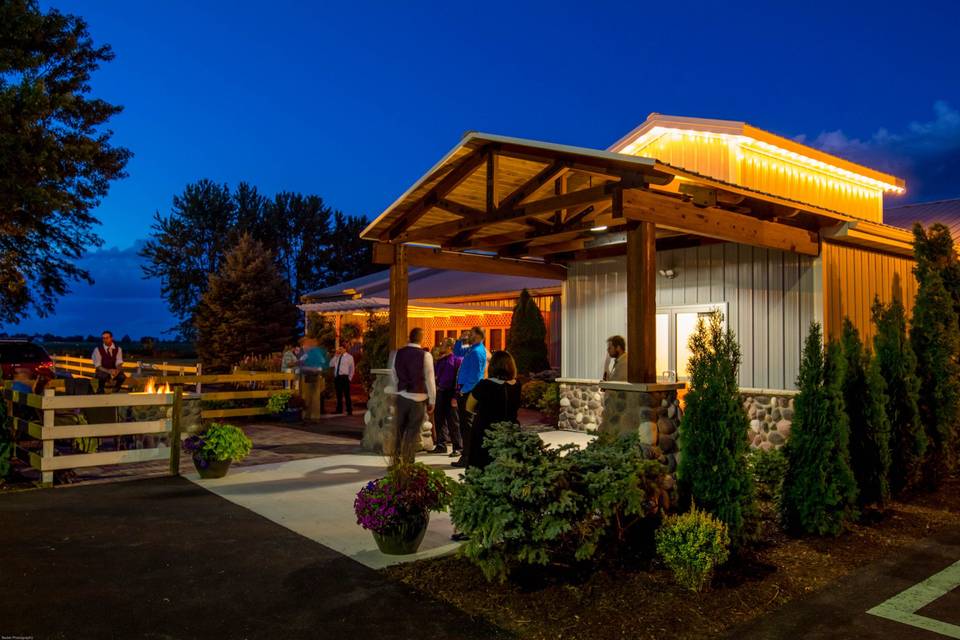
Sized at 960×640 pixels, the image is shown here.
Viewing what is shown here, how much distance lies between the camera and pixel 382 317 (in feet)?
72.6

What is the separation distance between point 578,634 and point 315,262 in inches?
1924

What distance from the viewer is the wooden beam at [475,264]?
35.2ft

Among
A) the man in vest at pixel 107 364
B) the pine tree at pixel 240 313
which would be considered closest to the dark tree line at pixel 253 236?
the pine tree at pixel 240 313

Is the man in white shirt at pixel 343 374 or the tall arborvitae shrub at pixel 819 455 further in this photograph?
the man in white shirt at pixel 343 374

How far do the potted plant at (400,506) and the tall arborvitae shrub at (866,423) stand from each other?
13.4 feet

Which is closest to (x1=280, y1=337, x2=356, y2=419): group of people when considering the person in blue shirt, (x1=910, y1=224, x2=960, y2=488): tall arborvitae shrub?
the person in blue shirt

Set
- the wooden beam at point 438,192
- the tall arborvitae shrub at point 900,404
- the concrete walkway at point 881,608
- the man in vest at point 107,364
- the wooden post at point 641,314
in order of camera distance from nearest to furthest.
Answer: the concrete walkway at point 881,608 → the wooden post at point 641,314 → the tall arborvitae shrub at point 900,404 → the wooden beam at point 438,192 → the man in vest at point 107,364

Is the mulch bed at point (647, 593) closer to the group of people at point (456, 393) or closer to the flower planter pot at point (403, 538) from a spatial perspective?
the flower planter pot at point (403, 538)

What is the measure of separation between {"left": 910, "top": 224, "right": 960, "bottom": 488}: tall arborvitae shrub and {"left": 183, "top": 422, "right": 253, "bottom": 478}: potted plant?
7.85 meters

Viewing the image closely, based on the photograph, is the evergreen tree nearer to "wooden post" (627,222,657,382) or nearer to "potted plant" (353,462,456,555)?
"wooden post" (627,222,657,382)

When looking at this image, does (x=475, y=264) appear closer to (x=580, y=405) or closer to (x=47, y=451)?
(x=580, y=405)

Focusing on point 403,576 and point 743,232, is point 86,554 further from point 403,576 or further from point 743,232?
point 743,232

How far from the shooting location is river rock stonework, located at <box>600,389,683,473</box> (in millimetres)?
6277

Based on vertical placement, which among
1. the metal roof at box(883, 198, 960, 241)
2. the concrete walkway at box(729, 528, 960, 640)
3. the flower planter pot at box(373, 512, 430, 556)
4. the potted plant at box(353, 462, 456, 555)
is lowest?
the concrete walkway at box(729, 528, 960, 640)
